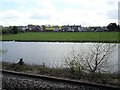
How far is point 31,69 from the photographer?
14031mm

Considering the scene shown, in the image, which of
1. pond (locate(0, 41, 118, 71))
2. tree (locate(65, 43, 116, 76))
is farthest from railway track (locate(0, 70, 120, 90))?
pond (locate(0, 41, 118, 71))

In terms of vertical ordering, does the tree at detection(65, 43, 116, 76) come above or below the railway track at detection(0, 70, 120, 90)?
above

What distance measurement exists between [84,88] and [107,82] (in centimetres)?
156

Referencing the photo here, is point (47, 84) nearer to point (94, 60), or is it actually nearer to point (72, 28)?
point (94, 60)

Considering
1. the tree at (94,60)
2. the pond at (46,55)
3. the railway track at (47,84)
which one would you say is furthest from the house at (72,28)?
the railway track at (47,84)

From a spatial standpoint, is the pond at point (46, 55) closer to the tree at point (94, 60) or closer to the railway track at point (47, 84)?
the tree at point (94, 60)

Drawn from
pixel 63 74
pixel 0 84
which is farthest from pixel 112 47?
pixel 0 84

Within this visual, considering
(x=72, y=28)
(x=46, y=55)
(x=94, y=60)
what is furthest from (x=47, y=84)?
(x=72, y=28)

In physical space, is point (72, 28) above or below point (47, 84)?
above

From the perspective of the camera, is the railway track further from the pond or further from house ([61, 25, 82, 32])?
house ([61, 25, 82, 32])

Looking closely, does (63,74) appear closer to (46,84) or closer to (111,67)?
(46,84)

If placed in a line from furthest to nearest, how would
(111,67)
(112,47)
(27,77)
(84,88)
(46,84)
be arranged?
(111,67)
(112,47)
(27,77)
(46,84)
(84,88)

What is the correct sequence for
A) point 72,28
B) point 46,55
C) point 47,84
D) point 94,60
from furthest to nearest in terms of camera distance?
point 72,28, point 46,55, point 94,60, point 47,84

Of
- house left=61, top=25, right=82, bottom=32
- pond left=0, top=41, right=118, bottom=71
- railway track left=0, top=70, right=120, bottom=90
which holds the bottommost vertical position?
pond left=0, top=41, right=118, bottom=71
